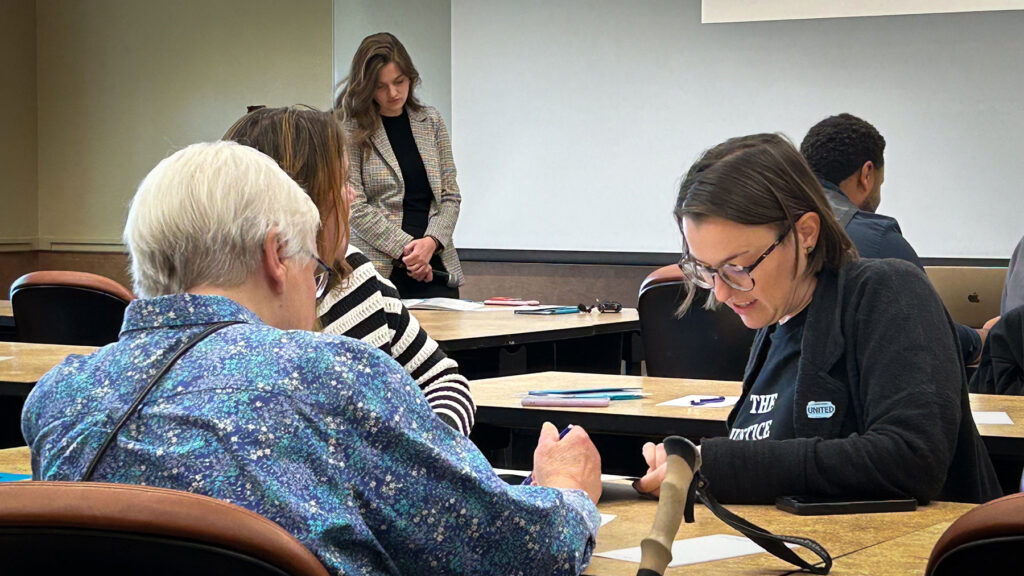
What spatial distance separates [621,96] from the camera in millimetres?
6602

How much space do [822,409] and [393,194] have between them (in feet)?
10.2

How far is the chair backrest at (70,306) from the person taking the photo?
3555 millimetres

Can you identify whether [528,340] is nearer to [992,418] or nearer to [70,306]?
[70,306]

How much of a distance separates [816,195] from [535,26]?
519 cm

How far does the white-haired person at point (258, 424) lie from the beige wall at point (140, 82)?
6376 mm

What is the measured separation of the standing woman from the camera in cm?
446

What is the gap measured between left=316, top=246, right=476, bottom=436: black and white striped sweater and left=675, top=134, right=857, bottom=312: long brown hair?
2.03 feet

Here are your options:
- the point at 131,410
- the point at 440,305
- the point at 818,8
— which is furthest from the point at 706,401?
the point at 818,8

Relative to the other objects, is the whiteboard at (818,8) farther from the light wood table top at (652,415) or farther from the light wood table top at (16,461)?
the light wood table top at (16,461)

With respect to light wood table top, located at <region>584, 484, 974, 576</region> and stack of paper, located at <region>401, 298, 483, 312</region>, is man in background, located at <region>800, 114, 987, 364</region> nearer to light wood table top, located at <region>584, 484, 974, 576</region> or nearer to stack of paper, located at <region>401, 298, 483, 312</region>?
stack of paper, located at <region>401, 298, 483, 312</region>

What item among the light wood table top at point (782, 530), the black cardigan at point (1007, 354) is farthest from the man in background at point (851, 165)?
the light wood table top at point (782, 530)

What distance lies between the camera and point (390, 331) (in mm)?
2186

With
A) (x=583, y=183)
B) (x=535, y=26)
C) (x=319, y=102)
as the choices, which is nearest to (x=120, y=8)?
(x=319, y=102)

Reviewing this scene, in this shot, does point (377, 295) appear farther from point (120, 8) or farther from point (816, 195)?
point (120, 8)
